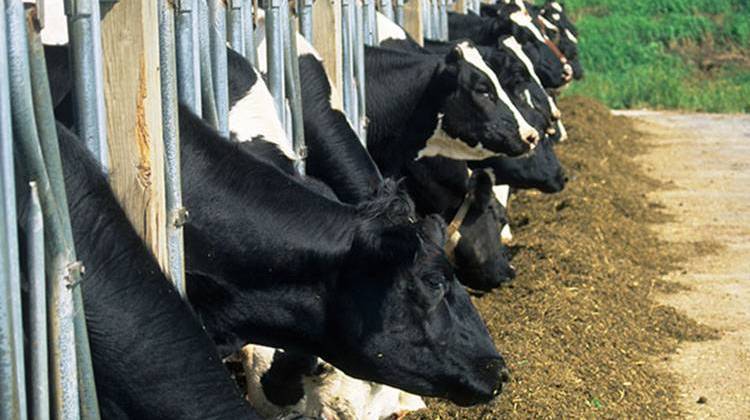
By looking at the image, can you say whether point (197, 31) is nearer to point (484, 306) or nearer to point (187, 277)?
point (187, 277)

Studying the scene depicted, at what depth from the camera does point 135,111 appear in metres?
4.04

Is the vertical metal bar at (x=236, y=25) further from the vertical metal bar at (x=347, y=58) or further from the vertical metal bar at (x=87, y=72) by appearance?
the vertical metal bar at (x=87, y=72)

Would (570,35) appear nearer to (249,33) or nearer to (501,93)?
(501,93)

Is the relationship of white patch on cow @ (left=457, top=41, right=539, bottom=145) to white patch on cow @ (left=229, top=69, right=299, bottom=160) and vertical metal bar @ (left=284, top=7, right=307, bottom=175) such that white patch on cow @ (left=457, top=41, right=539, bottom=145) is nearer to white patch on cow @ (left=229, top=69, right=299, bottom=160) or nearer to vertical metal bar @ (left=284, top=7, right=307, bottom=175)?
vertical metal bar @ (left=284, top=7, right=307, bottom=175)

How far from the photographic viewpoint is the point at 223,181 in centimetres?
471

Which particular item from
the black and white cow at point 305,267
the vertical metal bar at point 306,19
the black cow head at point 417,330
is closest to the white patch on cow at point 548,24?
the vertical metal bar at point 306,19

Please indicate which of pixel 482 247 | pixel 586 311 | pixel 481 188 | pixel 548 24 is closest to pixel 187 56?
pixel 586 311

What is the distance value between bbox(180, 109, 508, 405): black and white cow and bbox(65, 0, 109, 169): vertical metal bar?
741 millimetres

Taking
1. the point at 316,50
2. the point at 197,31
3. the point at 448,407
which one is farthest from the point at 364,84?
the point at 197,31

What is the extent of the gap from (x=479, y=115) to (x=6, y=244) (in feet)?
20.7

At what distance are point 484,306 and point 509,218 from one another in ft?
12.5

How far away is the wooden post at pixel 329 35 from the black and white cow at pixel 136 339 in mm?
4045

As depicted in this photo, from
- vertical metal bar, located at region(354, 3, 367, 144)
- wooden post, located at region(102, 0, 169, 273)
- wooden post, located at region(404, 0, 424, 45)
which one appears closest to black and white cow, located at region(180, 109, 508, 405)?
wooden post, located at region(102, 0, 169, 273)

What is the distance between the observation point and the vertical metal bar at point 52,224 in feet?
10.9
